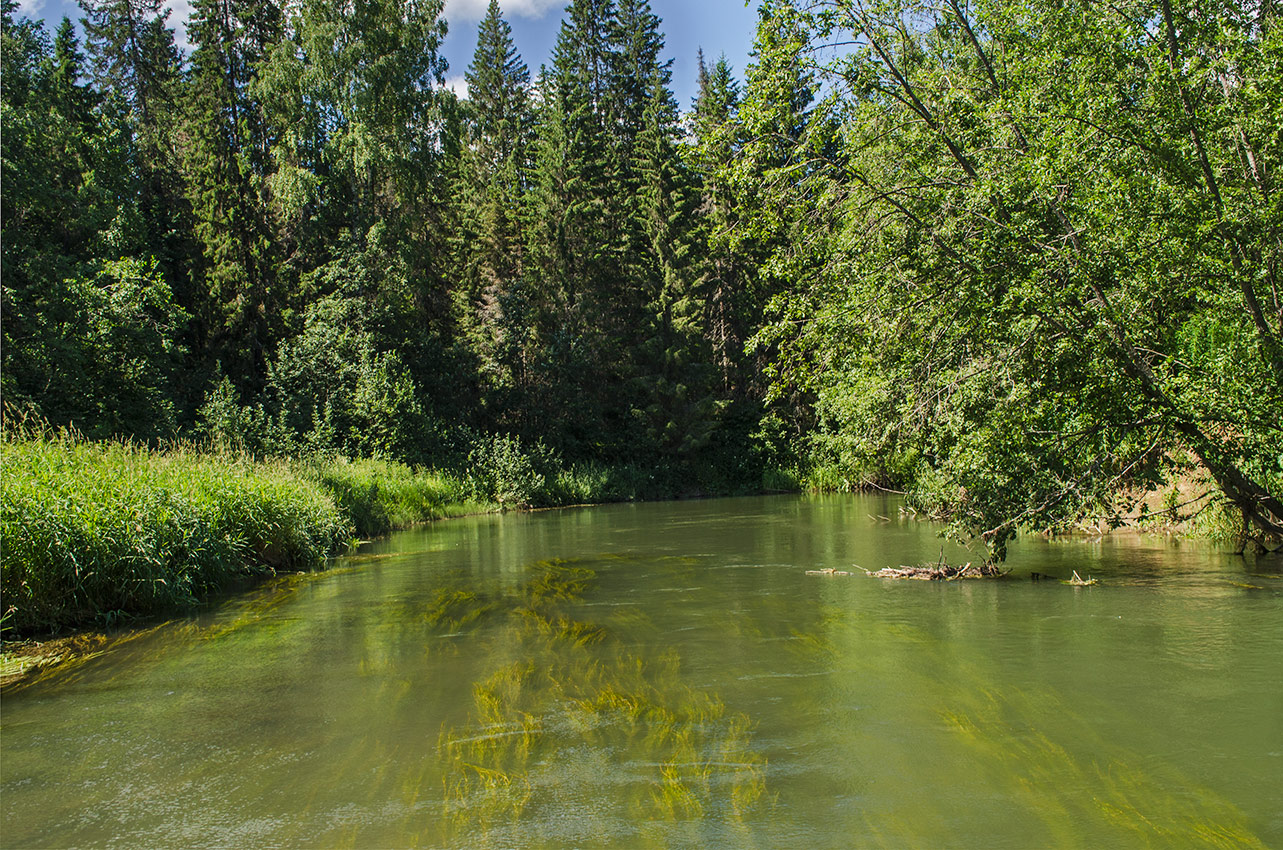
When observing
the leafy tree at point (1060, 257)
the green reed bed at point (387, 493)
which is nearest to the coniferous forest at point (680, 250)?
the leafy tree at point (1060, 257)

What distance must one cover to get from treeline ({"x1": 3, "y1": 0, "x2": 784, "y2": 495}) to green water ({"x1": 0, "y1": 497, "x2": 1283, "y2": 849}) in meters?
13.5

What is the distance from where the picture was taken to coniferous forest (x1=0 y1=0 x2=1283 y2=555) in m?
8.68

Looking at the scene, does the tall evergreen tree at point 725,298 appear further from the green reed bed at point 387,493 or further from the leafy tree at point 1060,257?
the leafy tree at point 1060,257

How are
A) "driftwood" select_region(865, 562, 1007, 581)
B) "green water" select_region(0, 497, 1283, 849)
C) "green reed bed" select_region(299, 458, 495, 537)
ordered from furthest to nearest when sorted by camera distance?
"green reed bed" select_region(299, 458, 495, 537)
"driftwood" select_region(865, 562, 1007, 581)
"green water" select_region(0, 497, 1283, 849)

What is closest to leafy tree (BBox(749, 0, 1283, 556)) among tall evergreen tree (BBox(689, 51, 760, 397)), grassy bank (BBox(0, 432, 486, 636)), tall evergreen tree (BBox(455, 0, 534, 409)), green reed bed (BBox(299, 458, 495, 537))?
grassy bank (BBox(0, 432, 486, 636))

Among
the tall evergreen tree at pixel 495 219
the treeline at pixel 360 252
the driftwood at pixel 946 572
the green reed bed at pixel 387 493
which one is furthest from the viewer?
the tall evergreen tree at pixel 495 219

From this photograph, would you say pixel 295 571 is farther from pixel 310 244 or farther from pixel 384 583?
pixel 310 244

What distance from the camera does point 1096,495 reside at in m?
9.62

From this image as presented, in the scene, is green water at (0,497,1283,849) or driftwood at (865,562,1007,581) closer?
green water at (0,497,1283,849)

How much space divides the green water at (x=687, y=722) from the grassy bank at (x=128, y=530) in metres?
0.92

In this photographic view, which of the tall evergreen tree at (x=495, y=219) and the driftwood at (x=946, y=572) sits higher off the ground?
the tall evergreen tree at (x=495, y=219)

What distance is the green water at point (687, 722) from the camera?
4242mm

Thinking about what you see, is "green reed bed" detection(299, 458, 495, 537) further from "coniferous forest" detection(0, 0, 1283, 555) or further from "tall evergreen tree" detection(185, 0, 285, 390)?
"tall evergreen tree" detection(185, 0, 285, 390)

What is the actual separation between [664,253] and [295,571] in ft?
85.6
